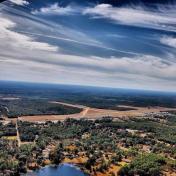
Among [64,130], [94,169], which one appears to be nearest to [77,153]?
[94,169]

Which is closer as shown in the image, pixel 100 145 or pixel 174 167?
A: pixel 174 167

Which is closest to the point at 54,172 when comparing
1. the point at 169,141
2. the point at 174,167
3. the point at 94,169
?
the point at 94,169

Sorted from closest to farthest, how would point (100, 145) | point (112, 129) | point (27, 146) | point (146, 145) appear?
point (27, 146)
point (100, 145)
point (146, 145)
point (112, 129)

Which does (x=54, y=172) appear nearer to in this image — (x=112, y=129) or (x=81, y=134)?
(x=81, y=134)

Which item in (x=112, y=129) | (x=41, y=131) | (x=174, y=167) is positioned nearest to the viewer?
(x=174, y=167)

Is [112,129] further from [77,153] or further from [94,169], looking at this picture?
[94,169]

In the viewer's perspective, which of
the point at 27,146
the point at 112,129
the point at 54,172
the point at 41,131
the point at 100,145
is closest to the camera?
the point at 54,172
